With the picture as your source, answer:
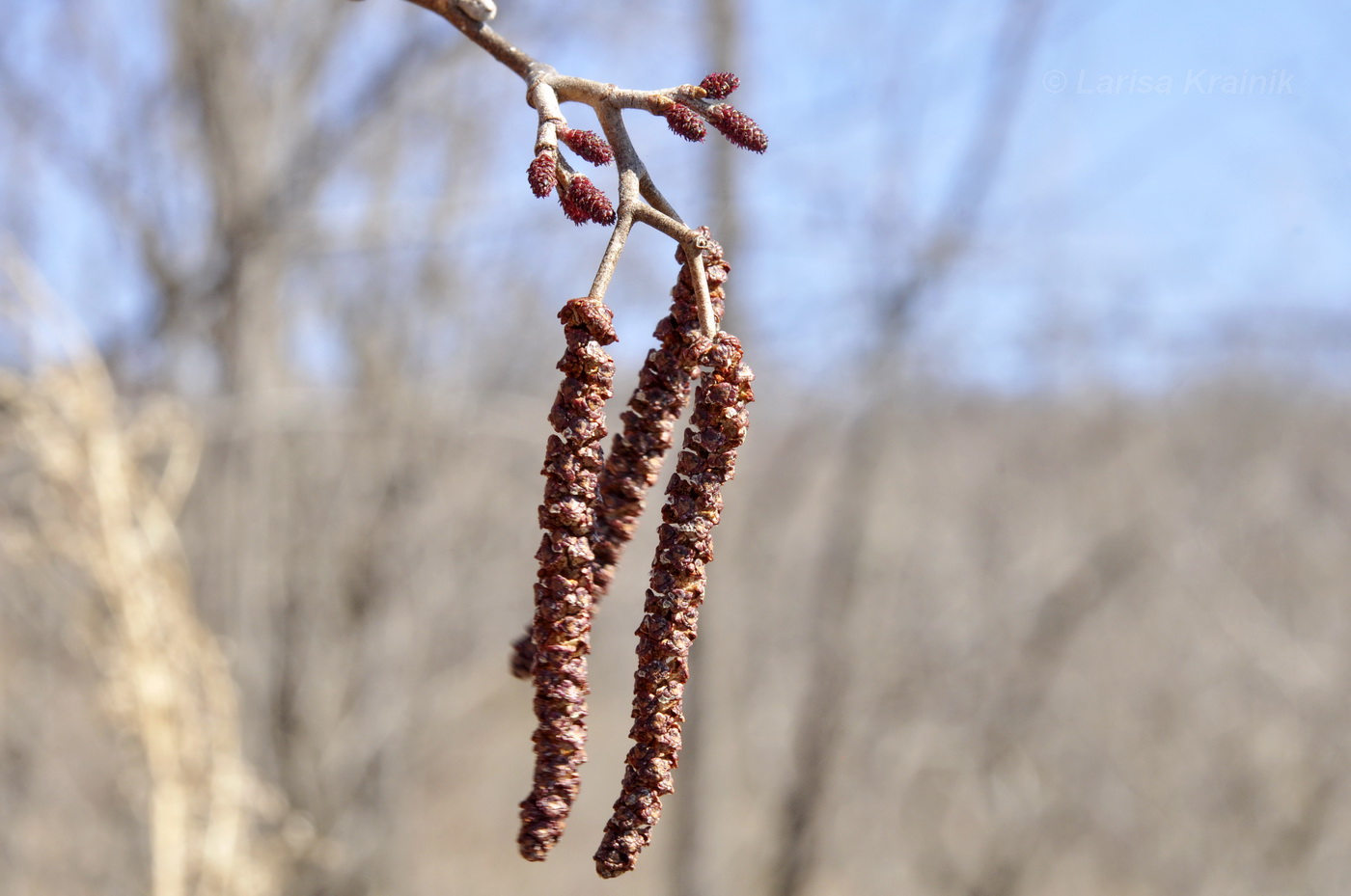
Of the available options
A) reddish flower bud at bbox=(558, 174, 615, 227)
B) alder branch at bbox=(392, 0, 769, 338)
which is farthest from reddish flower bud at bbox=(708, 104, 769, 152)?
reddish flower bud at bbox=(558, 174, 615, 227)

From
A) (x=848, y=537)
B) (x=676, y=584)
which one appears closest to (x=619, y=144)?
(x=676, y=584)

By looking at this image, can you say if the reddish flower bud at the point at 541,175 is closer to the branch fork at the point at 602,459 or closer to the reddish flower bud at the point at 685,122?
the branch fork at the point at 602,459

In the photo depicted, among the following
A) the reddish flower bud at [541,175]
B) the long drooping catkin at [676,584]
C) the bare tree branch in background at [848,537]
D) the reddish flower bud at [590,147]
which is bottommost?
the long drooping catkin at [676,584]

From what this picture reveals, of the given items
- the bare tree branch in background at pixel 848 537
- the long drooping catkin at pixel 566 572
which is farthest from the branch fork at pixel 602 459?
the bare tree branch in background at pixel 848 537

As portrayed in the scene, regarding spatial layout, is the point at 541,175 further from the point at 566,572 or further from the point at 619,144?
the point at 566,572

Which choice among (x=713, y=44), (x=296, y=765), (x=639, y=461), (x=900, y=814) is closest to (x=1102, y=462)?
(x=900, y=814)

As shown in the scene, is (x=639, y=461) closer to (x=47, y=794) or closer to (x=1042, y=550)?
(x=47, y=794)

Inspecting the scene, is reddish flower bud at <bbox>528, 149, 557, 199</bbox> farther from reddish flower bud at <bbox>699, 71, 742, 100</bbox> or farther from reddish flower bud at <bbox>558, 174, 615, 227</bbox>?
reddish flower bud at <bbox>699, 71, 742, 100</bbox>
